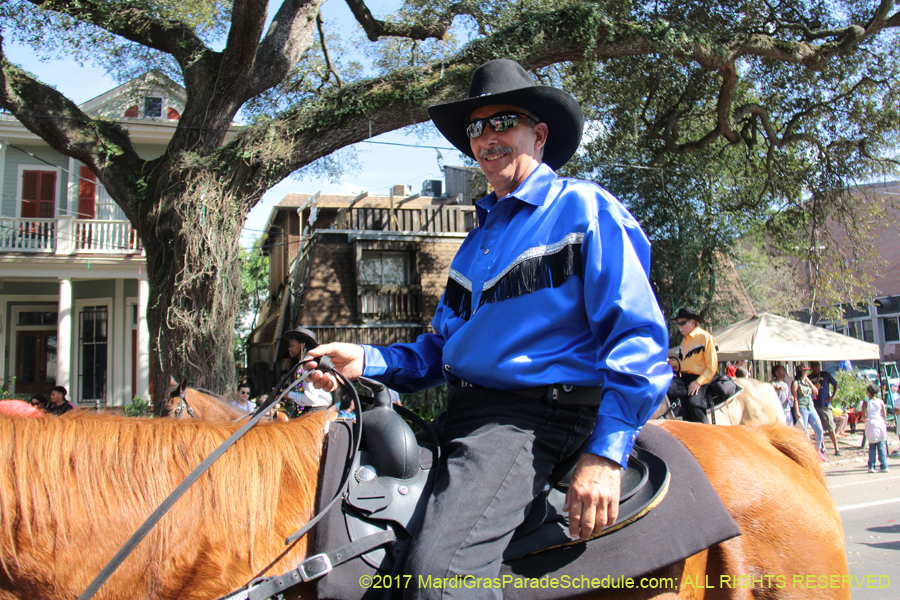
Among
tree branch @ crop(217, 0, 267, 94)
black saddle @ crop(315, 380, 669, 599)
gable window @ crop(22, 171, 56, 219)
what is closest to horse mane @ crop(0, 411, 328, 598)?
black saddle @ crop(315, 380, 669, 599)

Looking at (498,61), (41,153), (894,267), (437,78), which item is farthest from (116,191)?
(894,267)

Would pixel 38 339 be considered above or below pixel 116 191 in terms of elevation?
below

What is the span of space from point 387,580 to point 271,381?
20.3 m

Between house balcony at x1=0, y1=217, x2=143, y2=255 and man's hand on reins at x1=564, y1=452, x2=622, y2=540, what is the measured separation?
1685 centimetres

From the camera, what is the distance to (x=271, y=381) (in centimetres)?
2086

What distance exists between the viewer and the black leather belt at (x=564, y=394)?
6.09 ft

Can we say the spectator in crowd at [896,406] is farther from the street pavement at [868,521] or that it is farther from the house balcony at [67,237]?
the house balcony at [67,237]

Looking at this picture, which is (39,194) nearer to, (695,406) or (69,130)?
(69,130)

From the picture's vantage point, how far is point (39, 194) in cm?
1706

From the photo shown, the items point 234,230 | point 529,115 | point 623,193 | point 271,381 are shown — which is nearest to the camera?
point 529,115

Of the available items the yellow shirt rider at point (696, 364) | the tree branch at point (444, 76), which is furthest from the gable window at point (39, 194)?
the yellow shirt rider at point (696, 364)

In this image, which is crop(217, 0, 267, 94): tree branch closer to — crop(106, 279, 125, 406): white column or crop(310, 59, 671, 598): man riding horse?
crop(310, 59, 671, 598): man riding horse

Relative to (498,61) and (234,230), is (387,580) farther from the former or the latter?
(234,230)

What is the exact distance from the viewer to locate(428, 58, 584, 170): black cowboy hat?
2.12m
